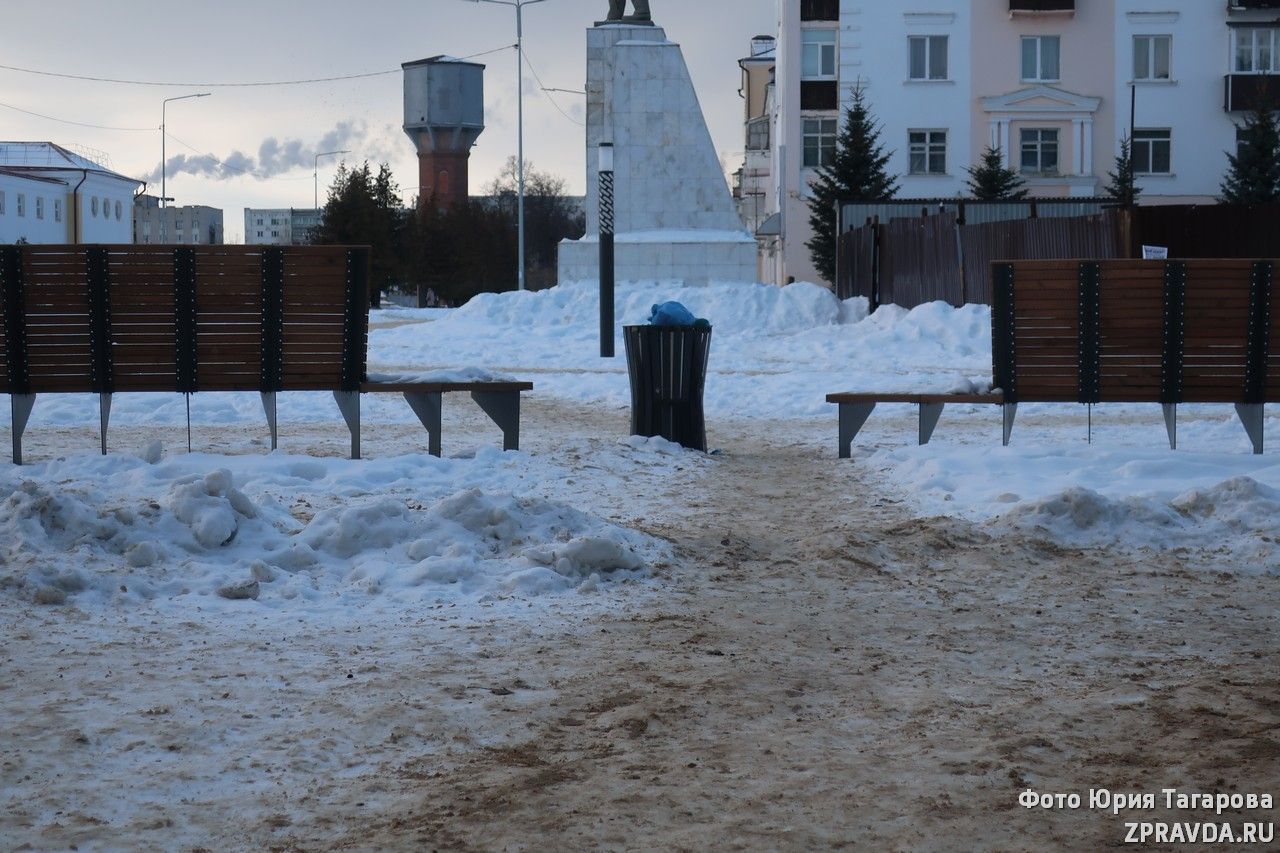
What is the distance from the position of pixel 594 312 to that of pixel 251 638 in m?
26.6

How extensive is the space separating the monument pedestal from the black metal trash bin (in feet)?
81.6

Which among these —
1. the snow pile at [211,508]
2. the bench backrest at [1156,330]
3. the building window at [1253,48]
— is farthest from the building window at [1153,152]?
the snow pile at [211,508]

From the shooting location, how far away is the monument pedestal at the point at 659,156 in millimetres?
36469

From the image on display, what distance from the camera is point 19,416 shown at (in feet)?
33.9

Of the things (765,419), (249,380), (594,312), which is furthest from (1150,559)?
(594,312)

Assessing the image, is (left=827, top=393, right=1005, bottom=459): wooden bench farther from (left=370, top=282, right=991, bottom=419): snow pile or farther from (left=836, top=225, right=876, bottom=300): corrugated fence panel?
(left=836, top=225, right=876, bottom=300): corrugated fence panel

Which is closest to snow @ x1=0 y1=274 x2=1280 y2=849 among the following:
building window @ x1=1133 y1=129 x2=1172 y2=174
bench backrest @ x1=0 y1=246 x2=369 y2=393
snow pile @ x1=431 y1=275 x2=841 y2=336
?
bench backrest @ x1=0 y1=246 x2=369 y2=393

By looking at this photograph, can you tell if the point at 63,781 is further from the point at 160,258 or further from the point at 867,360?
the point at 867,360

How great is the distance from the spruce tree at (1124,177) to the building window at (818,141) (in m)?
9.31

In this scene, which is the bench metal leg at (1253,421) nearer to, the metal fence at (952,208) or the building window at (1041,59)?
the metal fence at (952,208)

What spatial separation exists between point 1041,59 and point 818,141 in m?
7.81

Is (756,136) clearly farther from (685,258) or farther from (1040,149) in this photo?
(685,258)

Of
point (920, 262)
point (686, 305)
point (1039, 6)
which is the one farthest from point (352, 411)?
point (1039, 6)

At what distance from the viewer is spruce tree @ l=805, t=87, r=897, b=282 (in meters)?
48.3
